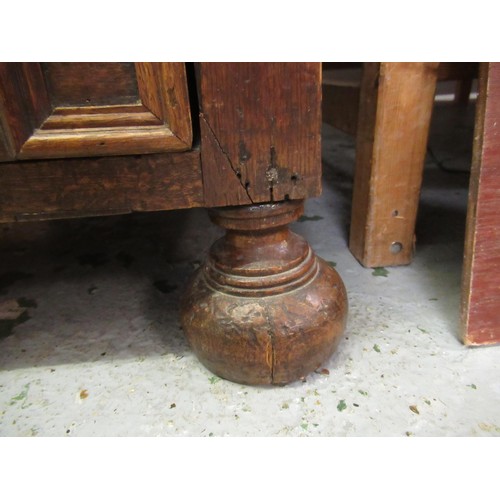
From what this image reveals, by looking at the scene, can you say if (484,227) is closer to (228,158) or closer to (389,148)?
(389,148)

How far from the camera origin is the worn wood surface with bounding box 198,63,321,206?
0.49 metres

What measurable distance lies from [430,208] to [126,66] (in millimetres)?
1072

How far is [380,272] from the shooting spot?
1.01 metres

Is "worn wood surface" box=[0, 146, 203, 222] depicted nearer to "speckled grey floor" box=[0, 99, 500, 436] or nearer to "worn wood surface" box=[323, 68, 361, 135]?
"speckled grey floor" box=[0, 99, 500, 436]

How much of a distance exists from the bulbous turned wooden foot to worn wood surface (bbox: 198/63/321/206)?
48 millimetres

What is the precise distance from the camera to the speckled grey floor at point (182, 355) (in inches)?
25.2

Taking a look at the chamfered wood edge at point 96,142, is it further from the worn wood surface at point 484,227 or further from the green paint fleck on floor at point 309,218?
the green paint fleck on floor at point 309,218

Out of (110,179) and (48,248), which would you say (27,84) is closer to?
(110,179)

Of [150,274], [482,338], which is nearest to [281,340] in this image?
[482,338]

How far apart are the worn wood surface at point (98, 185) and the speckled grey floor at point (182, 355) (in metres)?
0.31

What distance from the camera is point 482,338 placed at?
0.75 meters

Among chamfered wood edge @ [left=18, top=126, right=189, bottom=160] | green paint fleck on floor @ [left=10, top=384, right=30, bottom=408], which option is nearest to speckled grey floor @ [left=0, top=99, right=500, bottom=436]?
green paint fleck on floor @ [left=10, top=384, right=30, bottom=408]

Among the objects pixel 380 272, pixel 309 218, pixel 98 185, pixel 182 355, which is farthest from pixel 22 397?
pixel 309 218

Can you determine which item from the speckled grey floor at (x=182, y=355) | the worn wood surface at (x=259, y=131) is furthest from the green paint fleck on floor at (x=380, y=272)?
the worn wood surface at (x=259, y=131)
